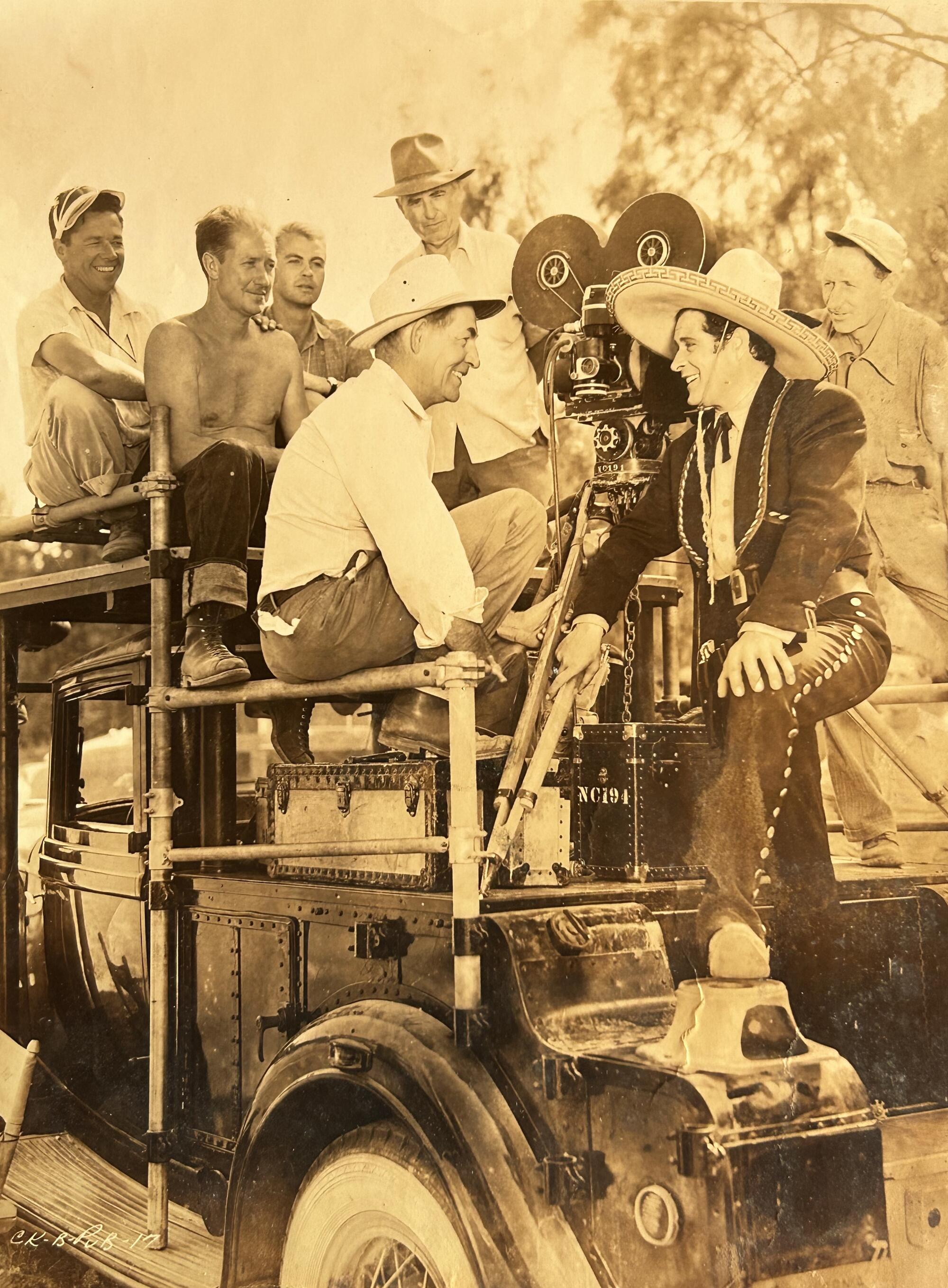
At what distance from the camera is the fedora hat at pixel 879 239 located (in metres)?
2.76

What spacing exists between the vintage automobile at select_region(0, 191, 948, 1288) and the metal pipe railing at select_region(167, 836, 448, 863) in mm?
12

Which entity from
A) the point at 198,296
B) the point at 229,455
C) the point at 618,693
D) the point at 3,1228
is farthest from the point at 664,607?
the point at 3,1228

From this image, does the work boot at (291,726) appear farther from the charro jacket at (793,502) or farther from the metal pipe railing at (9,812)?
the charro jacket at (793,502)

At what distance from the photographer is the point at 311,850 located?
110 inches

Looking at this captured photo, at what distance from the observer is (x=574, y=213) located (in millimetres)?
2869

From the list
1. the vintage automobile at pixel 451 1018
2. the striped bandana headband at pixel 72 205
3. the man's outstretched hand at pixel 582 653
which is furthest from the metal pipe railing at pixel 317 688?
the striped bandana headband at pixel 72 205

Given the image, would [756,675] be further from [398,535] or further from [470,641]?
[398,535]

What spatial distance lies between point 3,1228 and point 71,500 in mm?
1792

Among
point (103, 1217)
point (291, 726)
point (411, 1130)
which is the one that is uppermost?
point (291, 726)

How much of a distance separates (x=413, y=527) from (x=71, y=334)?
1.16 meters

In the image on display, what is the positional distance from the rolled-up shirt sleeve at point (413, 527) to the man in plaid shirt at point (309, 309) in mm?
291

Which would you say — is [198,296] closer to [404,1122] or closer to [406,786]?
[406,786]

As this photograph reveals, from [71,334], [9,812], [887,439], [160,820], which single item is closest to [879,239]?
[887,439]

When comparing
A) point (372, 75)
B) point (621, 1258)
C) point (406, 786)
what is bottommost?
point (621, 1258)
